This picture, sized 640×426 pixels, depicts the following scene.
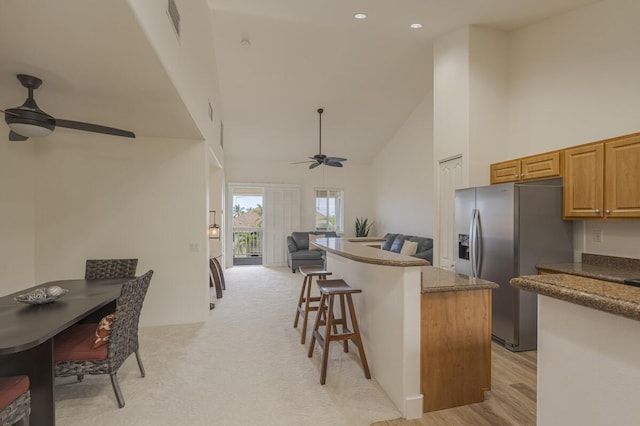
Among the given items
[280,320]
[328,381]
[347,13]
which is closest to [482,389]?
[328,381]

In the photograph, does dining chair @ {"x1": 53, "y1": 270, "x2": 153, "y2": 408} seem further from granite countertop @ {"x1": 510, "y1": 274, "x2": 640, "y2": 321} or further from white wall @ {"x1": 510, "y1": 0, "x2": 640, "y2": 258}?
white wall @ {"x1": 510, "y1": 0, "x2": 640, "y2": 258}

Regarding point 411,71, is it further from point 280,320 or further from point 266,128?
point 280,320

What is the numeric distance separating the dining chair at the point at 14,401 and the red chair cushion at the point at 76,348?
50 centimetres

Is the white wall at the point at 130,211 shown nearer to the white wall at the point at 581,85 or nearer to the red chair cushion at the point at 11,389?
the red chair cushion at the point at 11,389

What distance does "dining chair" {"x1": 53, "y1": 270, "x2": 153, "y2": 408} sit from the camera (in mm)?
2207

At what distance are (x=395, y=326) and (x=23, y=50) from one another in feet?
9.83

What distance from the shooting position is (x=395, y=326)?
7.25 feet

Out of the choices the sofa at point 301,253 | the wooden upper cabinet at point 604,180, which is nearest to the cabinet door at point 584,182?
the wooden upper cabinet at point 604,180

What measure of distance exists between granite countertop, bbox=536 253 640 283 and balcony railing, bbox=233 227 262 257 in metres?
7.00

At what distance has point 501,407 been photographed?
7.22ft

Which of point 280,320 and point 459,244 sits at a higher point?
point 459,244

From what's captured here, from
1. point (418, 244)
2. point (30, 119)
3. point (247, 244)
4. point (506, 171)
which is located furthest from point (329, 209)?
point (30, 119)

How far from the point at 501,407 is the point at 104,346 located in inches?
114

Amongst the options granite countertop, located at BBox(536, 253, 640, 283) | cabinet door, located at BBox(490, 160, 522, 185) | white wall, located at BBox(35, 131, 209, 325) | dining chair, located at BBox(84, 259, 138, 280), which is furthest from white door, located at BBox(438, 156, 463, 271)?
dining chair, located at BBox(84, 259, 138, 280)
